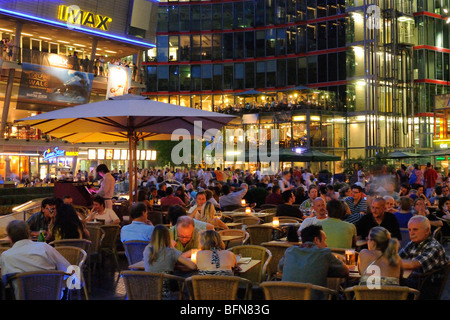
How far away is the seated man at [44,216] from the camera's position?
31.5ft

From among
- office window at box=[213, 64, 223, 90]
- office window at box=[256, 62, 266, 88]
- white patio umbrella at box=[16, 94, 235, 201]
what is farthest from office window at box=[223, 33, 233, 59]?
white patio umbrella at box=[16, 94, 235, 201]

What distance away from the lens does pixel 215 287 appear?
17.3 feet

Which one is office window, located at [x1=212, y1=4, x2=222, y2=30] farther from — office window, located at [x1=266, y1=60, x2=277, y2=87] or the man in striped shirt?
the man in striped shirt

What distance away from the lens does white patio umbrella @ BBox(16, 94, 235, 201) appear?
10.2 meters

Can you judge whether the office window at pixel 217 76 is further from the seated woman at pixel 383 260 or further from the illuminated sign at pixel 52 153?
the seated woman at pixel 383 260

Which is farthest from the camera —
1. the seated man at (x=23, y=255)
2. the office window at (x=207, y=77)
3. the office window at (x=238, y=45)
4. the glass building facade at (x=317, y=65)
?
the office window at (x=207, y=77)

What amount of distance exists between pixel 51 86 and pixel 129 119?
23262 millimetres

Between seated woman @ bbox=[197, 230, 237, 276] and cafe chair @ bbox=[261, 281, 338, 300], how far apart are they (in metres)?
1.22

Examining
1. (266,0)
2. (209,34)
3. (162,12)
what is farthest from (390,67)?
(162,12)

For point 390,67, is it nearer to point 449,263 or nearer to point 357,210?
point 357,210

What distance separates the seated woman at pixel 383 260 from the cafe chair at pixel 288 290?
32.6 inches

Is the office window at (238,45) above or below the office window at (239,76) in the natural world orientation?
above

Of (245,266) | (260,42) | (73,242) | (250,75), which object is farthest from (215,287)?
(260,42)

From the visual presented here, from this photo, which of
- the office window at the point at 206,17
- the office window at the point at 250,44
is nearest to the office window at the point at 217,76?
the office window at the point at 250,44
